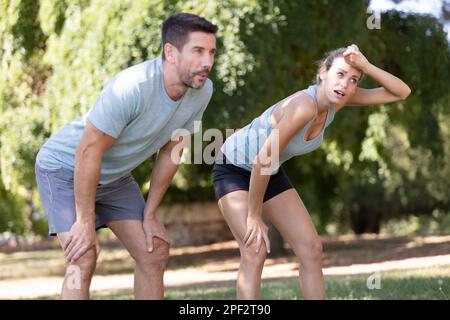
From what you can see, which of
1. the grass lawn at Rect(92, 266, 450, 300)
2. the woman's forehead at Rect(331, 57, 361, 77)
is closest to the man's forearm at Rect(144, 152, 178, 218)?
the woman's forehead at Rect(331, 57, 361, 77)

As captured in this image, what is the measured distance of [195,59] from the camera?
12.9 feet

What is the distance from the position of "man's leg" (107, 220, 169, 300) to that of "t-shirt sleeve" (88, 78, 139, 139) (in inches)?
25.3

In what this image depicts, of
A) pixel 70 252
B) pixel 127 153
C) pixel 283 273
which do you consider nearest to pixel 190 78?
pixel 127 153

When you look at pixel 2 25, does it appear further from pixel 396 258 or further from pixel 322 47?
pixel 396 258

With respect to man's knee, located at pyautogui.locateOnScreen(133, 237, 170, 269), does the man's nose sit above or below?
above

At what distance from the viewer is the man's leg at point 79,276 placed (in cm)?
390

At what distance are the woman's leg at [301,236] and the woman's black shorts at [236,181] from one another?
0.13 feet

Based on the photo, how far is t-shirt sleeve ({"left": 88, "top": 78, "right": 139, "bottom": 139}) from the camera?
3.83m

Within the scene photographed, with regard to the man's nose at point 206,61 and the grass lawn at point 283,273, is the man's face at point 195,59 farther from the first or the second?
the grass lawn at point 283,273

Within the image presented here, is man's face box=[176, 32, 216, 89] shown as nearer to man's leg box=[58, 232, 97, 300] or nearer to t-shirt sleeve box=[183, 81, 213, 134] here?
t-shirt sleeve box=[183, 81, 213, 134]

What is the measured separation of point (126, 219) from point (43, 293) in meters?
6.26

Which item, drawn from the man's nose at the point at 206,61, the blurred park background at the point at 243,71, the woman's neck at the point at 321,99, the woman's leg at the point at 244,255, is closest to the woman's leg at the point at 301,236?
the woman's leg at the point at 244,255
